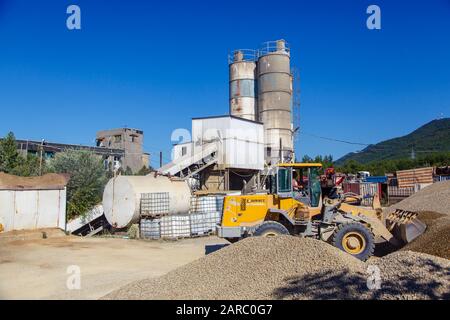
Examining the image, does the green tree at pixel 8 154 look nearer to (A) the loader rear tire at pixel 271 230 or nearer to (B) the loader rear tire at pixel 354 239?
(A) the loader rear tire at pixel 271 230

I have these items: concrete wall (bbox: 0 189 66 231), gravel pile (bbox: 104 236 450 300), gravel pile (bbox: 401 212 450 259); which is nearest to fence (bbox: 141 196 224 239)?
concrete wall (bbox: 0 189 66 231)

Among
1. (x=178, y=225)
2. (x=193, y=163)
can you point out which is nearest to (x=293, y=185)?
(x=178, y=225)

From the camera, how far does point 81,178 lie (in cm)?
2312

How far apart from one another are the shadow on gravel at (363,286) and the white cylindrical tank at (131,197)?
1327cm

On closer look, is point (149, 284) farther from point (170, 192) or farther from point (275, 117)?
point (275, 117)

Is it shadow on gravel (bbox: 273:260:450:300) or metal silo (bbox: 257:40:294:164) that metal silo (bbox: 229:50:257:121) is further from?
shadow on gravel (bbox: 273:260:450:300)

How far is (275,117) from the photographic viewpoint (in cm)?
4019

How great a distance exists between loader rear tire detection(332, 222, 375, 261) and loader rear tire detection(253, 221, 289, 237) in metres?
1.38

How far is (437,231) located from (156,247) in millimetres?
10136

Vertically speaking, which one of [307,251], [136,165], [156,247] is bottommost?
[156,247]

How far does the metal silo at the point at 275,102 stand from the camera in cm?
3984

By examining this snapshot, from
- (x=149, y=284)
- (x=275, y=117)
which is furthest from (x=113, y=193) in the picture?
(x=275, y=117)

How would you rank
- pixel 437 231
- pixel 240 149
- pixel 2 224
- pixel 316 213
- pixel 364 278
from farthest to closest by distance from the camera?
1. pixel 240 149
2. pixel 2 224
3. pixel 316 213
4. pixel 437 231
5. pixel 364 278

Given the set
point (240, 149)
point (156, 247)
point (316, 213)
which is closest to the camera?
point (316, 213)
